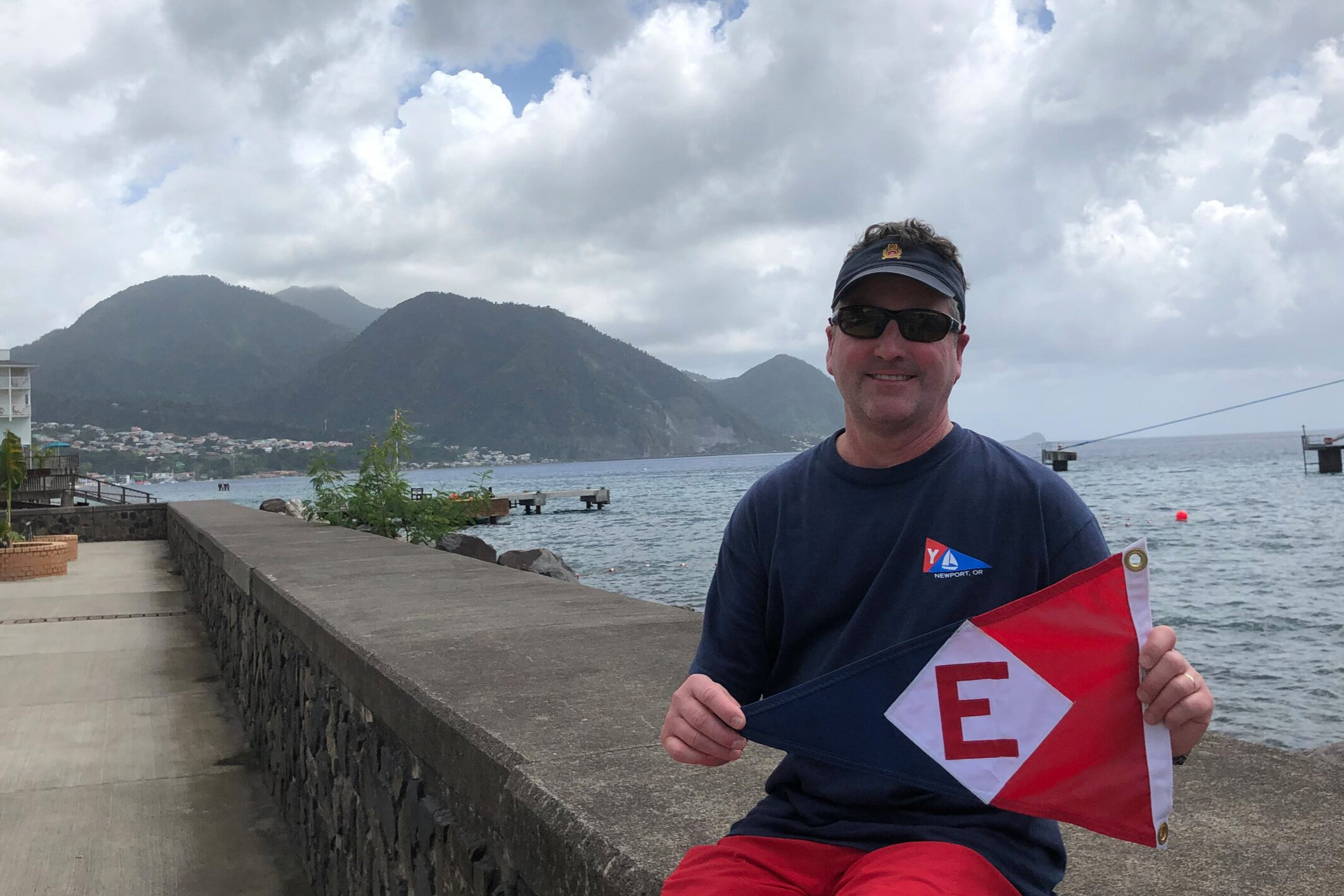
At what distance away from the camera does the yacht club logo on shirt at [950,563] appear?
1701 millimetres

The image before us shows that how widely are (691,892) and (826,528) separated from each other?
61 cm

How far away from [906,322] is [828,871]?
90 cm

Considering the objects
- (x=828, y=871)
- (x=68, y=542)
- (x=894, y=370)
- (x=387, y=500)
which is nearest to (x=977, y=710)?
(x=828, y=871)

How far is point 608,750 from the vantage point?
96.3 inches

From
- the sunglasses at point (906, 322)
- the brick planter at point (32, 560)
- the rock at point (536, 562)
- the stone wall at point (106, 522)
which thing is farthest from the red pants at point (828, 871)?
the stone wall at point (106, 522)

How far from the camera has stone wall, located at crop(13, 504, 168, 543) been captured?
20047 millimetres

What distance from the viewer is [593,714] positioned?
2764mm

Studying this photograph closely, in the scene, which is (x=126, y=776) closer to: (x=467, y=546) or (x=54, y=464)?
(x=467, y=546)

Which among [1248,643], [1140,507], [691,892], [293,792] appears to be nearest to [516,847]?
[691,892]

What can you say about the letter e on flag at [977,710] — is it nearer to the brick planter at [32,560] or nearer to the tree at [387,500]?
the tree at [387,500]

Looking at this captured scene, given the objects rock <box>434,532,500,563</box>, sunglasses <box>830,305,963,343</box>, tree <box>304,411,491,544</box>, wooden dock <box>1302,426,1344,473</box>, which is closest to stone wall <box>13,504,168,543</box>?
rock <box>434,532,500,563</box>

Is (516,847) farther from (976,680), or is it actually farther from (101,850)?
(101,850)

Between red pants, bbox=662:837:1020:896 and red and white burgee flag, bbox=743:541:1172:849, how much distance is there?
0.39ft

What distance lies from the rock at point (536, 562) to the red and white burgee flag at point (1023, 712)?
16.9m
